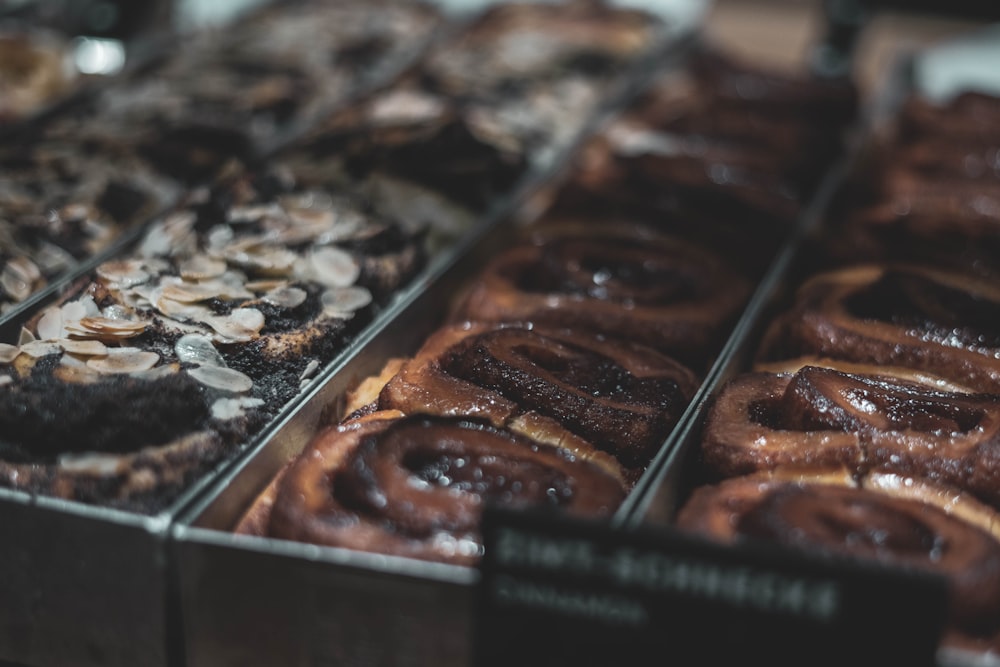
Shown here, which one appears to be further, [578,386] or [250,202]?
[250,202]

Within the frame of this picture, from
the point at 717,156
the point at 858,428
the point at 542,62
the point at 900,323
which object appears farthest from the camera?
the point at 542,62

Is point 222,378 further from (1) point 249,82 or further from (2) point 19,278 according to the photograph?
(1) point 249,82

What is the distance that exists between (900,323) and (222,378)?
140 cm

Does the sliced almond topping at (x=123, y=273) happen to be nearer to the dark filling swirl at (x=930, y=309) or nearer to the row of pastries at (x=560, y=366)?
the row of pastries at (x=560, y=366)

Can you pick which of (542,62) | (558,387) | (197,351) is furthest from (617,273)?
(542,62)

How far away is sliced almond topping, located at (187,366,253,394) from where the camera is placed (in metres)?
1.92

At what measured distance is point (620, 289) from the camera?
236 centimetres

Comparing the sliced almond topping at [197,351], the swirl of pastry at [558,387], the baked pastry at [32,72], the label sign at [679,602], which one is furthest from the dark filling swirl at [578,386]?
the baked pastry at [32,72]

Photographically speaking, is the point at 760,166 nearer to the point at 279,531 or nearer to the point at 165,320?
the point at 165,320

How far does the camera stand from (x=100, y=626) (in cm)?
161

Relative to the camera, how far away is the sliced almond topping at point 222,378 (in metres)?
1.92

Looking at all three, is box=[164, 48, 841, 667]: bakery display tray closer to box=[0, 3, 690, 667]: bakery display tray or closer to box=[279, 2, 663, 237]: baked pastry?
box=[0, 3, 690, 667]: bakery display tray

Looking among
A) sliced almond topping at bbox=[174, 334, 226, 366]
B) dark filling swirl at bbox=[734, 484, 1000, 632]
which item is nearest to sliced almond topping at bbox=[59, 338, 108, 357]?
sliced almond topping at bbox=[174, 334, 226, 366]

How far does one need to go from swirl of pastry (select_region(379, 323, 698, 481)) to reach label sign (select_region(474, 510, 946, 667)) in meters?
0.51
